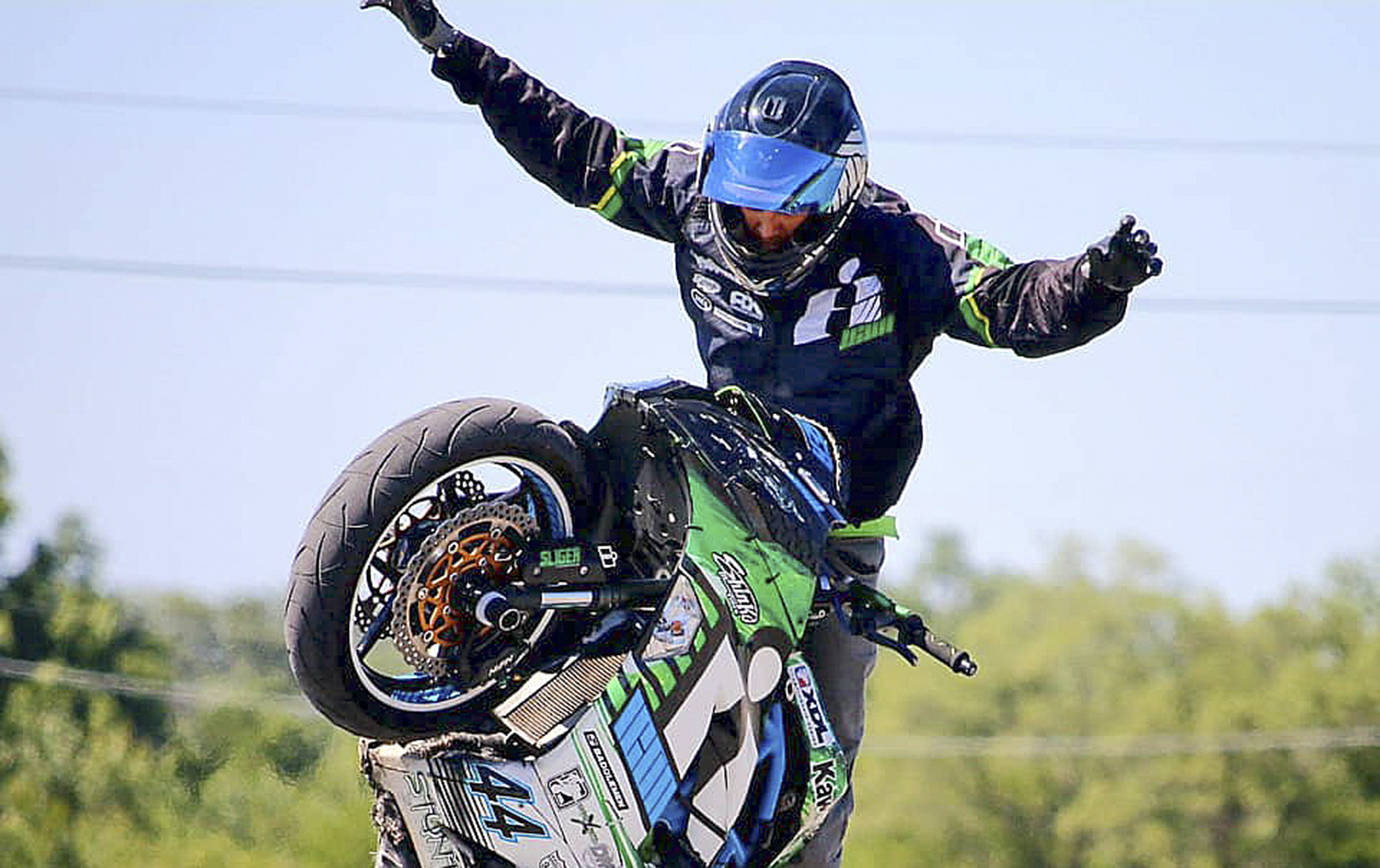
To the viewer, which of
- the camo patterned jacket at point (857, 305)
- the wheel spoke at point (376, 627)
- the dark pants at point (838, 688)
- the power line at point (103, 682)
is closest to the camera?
the wheel spoke at point (376, 627)

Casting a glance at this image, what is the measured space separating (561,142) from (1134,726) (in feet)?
136

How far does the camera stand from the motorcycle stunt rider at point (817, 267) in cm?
575

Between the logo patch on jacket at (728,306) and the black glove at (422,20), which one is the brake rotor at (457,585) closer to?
the logo patch on jacket at (728,306)

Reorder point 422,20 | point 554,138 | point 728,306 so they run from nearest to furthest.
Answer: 1. point 728,306
2. point 422,20
3. point 554,138

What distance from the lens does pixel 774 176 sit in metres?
5.72

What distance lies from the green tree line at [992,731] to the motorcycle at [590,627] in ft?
39.7

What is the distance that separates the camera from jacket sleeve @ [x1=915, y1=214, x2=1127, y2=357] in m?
5.67

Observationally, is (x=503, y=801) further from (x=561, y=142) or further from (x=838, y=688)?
(x=561, y=142)

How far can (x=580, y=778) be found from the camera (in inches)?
197

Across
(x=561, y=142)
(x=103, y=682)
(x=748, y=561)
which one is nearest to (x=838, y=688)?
(x=748, y=561)

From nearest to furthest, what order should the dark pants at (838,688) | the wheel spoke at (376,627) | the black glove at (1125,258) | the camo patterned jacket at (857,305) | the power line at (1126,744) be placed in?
the wheel spoke at (376,627) → the black glove at (1125,258) → the camo patterned jacket at (857,305) → the dark pants at (838,688) → the power line at (1126,744)

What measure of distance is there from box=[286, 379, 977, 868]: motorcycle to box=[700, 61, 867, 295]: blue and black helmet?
1.79ft

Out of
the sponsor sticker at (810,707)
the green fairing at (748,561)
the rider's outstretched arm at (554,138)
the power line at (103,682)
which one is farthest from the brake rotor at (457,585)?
the power line at (103,682)

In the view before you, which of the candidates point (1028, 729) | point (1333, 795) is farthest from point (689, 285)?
point (1028, 729)
